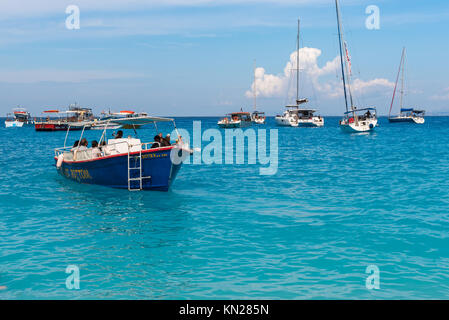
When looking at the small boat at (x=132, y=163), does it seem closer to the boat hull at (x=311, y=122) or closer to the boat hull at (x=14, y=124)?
the boat hull at (x=311, y=122)

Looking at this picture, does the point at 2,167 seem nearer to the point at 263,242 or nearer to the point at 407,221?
the point at 263,242

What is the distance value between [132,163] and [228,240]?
8.07 meters

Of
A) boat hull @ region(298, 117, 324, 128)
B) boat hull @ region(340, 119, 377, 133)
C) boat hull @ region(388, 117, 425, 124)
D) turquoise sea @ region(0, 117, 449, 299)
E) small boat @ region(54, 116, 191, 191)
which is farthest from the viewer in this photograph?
boat hull @ region(388, 117, 425, 124)

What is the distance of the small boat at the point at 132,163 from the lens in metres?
18.1

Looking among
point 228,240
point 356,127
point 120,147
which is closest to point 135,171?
point 120,147

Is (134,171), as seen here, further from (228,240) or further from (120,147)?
(228,240)

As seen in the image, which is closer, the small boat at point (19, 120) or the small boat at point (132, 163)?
the small boat at point (132, 163)

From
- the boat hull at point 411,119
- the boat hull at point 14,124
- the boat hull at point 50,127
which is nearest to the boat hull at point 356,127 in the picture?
the boat hull at point 50,127

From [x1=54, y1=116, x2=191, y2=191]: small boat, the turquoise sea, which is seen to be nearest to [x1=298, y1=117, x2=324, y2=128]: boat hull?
the turquoise sea

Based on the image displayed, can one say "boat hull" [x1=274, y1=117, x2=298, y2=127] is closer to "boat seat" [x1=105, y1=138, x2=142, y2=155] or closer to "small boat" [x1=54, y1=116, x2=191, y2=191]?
"small boat" [x1=54, y1=116, x2=191, y2=191]

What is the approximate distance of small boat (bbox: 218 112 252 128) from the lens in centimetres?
10062

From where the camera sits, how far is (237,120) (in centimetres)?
10125

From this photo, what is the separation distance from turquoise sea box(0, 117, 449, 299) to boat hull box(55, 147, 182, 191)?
0.51 metres
